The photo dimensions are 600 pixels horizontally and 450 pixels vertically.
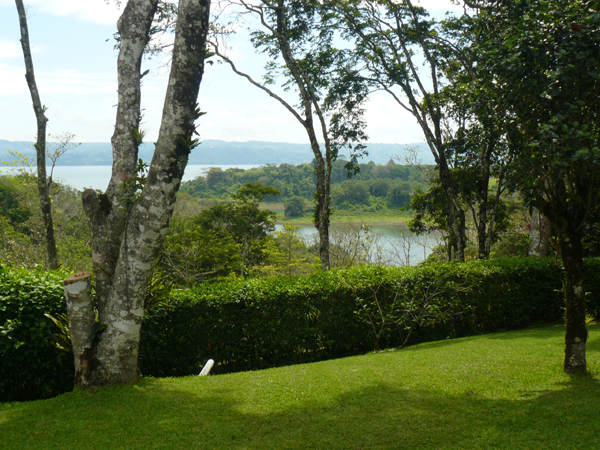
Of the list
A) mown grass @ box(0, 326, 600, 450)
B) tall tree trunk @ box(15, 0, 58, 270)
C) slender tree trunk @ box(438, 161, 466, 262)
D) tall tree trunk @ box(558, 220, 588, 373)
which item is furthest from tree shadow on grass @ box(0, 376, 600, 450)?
slender tree trunk @ box(438, 161, 466, 262)

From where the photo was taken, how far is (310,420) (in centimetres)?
371

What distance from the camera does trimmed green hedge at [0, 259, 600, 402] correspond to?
15.9ft

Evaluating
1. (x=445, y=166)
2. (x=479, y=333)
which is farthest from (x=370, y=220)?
(x=479, y=333)

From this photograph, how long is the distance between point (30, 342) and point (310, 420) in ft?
11.0

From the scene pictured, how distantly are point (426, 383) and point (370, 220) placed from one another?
4564 cm

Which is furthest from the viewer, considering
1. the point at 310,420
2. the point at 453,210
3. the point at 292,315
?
Answer: the point at 453,210

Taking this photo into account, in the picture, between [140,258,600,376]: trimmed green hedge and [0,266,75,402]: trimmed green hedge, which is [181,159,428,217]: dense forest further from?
[0,266,75,402]: trimmed green hedge

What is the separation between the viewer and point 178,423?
3.69m

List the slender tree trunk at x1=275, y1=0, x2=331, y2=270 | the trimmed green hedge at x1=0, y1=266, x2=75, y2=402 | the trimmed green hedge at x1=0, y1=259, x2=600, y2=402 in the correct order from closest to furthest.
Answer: the trimmed green hedge at x1=0, y1=266, x2=75, y2=402 → the trimmed green hedge at x1=0, y1=259, x2=600, y2=402 → the slender tree trunk at x1=275, y1=0, x2=331, y2=270

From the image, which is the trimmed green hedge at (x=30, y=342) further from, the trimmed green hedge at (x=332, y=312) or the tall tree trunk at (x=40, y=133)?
the tall tree trunk at (x=40, y=133)

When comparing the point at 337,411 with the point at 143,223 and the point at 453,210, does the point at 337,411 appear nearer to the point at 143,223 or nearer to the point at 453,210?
the point at 143,223

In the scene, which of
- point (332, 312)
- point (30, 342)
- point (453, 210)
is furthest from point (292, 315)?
point (453, 210)

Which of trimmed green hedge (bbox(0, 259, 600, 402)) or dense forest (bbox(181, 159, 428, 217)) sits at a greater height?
dense forest (bbox(181, 159, 428, 217))

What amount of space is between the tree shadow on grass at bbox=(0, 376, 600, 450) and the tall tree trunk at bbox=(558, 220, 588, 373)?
233mm
